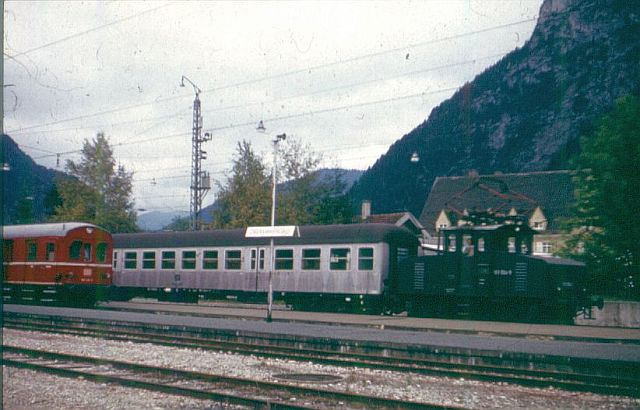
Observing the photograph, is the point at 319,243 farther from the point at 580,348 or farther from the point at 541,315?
the point at 580,348

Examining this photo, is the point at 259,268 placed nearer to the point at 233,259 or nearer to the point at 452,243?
the point at 233,259

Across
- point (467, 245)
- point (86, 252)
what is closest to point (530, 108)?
point (467, 245)

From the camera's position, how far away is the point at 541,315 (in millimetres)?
21719

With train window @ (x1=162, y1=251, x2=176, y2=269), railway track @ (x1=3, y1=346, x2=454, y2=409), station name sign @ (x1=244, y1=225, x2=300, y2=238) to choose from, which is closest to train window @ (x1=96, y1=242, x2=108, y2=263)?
train window @ (x1=162, y1=251, x2=176, y2=269)

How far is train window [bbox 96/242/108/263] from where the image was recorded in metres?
28.5

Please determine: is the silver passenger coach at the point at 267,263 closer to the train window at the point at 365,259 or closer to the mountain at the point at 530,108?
the train window at the point at 365,259

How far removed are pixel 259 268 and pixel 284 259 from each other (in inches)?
54.2

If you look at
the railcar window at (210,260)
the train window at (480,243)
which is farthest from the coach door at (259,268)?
the train window at (480,243)

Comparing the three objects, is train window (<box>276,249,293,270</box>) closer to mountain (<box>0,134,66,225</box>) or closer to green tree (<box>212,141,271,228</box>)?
green tree (<box>212,141,271,228</box>)

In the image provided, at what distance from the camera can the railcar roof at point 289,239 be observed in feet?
84.5

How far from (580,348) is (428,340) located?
3.23 m

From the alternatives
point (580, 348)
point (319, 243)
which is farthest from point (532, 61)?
point (580, 348)

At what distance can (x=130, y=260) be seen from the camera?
3391cm

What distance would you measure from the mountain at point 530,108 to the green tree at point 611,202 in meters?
67.6
